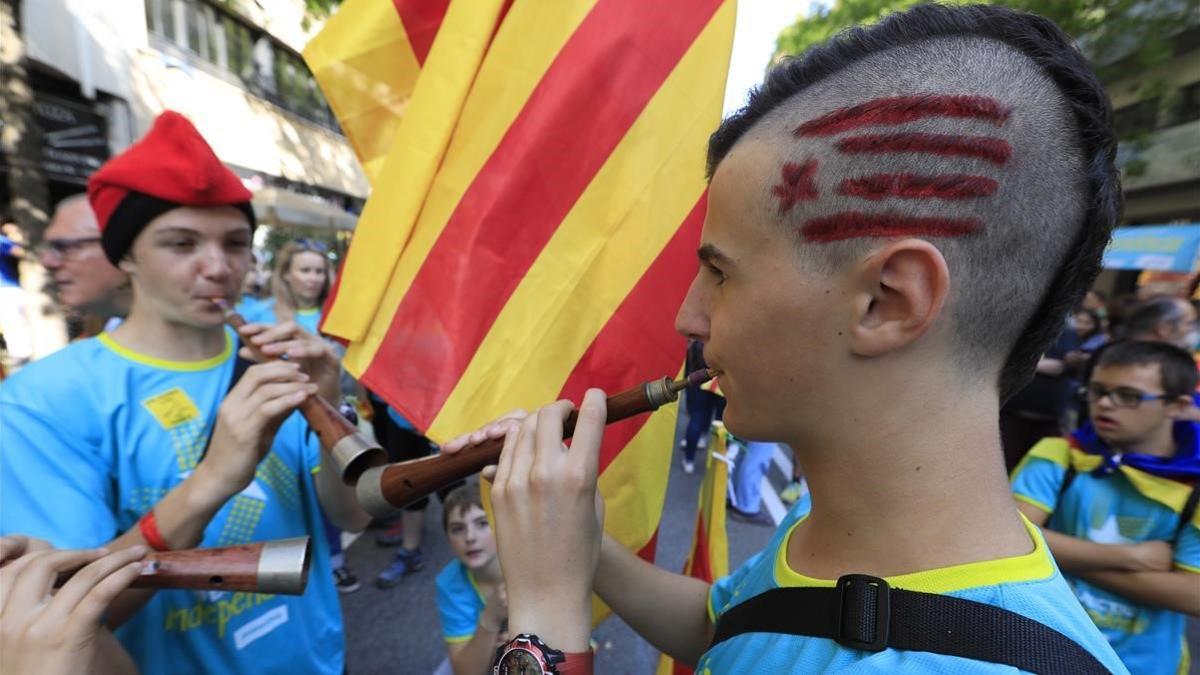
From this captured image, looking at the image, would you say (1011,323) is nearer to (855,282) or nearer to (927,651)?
(855,282)

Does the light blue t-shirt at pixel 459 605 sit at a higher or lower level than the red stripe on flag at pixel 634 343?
lower

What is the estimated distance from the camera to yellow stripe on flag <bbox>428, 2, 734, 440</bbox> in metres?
1.65

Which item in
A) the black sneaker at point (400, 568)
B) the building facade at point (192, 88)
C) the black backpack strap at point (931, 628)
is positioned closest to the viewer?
the black backpack strap at point (931, 628)

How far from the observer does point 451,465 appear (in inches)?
51.5

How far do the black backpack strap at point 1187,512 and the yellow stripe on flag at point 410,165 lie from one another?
8.96ft

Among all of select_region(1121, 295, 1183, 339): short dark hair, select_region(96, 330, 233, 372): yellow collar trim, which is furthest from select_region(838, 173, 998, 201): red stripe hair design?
select_region(1121, 295, 1183, 339): short dark hair

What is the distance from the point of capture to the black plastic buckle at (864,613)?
2.72ft

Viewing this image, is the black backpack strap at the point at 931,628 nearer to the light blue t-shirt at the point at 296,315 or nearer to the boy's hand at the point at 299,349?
the boy's hand at the point at 299,349

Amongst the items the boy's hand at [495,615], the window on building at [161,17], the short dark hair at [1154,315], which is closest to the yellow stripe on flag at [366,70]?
the boy's hand at [495,615]

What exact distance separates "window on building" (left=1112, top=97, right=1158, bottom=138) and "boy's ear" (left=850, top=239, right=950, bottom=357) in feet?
65.1

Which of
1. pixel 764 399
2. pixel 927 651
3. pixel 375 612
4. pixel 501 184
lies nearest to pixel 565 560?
pixel 764 399

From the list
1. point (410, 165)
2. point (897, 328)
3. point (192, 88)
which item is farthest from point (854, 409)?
point (192, 88)

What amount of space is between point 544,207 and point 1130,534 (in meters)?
2.41

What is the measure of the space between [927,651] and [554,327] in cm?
112
